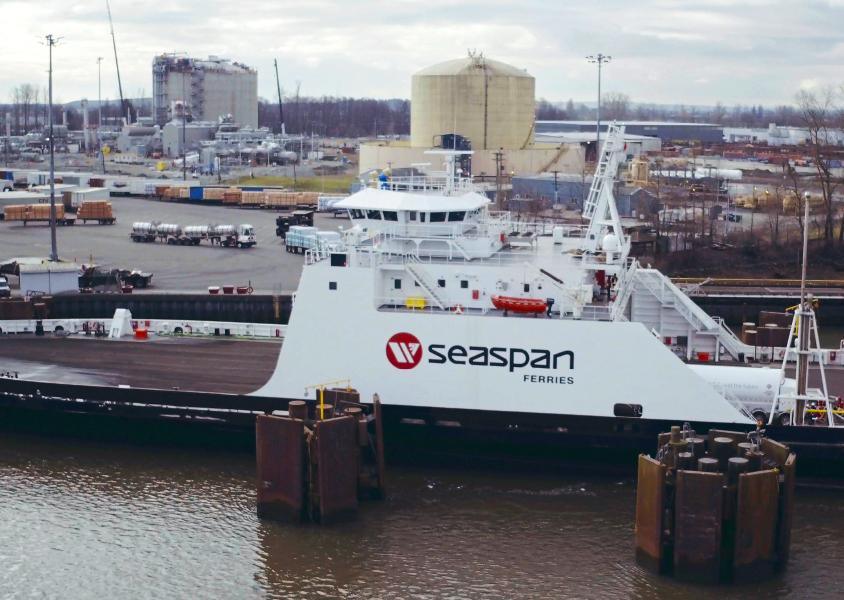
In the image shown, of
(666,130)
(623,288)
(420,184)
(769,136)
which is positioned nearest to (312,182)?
(666,130)

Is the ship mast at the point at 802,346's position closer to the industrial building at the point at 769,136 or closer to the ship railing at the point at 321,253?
the ship railing at the point at 321,253

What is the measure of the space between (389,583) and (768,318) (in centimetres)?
1414

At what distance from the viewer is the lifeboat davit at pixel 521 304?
77.9 feet

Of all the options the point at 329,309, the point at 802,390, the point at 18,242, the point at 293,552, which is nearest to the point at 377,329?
the point at 329,309

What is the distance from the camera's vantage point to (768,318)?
1131 inches

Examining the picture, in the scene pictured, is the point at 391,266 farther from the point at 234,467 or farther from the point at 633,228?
the point at 633,228

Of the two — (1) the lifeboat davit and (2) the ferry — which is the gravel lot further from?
(1) the lifeboat davit

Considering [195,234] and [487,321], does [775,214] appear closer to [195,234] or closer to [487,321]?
[195,234]

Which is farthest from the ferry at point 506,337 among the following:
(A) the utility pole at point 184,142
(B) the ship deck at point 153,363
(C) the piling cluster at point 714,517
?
(A) the utility pole at point 184,142

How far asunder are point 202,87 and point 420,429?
130m

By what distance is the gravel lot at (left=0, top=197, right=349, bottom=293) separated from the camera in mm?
48031

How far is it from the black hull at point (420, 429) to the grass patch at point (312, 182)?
62540mm

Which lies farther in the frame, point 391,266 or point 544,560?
point 391,266

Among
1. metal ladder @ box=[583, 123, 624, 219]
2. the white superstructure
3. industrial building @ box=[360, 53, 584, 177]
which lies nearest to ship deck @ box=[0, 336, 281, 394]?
the white superstructure
